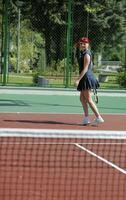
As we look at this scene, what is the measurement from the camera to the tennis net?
5.99 m

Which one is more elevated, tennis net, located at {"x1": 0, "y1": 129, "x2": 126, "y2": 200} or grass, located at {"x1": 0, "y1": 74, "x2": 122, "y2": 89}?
grass, located at {"x1": 0, "y1": 74, "x2": 122, "y2": 89}

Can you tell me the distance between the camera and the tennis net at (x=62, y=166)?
5992 mm

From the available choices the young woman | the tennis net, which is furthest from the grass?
the tennis net

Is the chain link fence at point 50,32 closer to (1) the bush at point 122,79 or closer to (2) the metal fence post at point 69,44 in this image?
(2) the metal fence post at point 69,44

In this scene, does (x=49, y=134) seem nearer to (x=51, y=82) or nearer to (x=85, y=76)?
(x=85, y=76)

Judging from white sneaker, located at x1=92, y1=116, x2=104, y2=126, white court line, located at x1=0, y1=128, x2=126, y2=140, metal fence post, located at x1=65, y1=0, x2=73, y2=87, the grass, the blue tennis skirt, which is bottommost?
white sneaker, located at x1=92, y1=116, x2=104, y2=126

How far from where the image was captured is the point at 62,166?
745cm

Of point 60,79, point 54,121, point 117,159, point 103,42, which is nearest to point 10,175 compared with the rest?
point 117,159

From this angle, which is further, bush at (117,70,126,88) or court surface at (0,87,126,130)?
bush at (117,70,126,88)

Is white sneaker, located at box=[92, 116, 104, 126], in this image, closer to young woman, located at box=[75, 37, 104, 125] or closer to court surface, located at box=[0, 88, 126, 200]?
court surface, located at box=[0, 88, 126, 200]

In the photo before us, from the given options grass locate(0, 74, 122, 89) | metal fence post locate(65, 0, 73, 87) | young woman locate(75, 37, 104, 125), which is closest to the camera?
young woman locate(75, 37, 104, 125)

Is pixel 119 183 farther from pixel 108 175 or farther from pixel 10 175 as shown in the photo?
pixel 10 175

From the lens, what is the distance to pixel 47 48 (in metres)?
21.4

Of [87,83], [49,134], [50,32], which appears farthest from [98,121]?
[50,32]
